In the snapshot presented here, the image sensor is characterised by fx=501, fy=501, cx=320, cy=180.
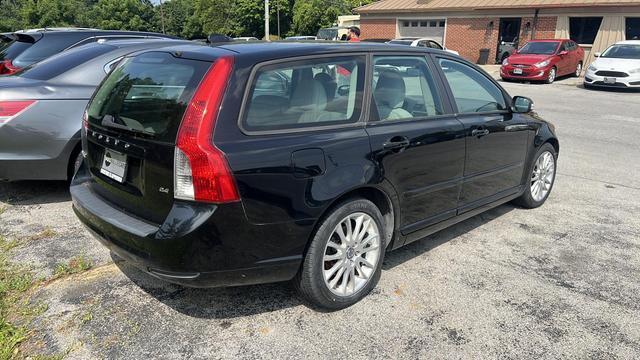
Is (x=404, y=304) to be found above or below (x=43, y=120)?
below

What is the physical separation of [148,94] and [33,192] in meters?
3.10

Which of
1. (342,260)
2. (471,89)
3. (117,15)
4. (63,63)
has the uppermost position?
(117,15)

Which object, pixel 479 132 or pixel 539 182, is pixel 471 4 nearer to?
pixel 539 182

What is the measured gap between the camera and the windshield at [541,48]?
18.8 meters

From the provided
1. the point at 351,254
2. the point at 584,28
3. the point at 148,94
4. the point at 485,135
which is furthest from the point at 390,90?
the point at 584,28

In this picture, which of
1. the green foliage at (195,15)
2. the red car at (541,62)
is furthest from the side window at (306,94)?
the green foliage at (195,15)

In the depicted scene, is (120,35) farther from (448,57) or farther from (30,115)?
(448,57)

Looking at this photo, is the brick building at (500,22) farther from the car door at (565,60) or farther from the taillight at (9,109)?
the taillight at (9,109)

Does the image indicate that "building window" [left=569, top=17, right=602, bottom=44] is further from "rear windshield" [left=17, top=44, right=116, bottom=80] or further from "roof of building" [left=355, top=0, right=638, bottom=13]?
"rear windshield" [left=17, top=44, right=116, bottom=80]

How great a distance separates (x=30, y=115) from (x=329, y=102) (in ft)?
9.79

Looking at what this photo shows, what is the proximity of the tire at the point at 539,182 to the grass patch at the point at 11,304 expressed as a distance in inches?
170

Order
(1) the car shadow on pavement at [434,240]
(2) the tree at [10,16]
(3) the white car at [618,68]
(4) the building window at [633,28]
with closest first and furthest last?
1. (1) the car shadow on pavement at [434,240]
2. (3) the white car at [618,68]
3. (4) the building window at [633,28]
4. (2) the tree at [10,16]

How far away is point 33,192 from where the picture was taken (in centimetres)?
526

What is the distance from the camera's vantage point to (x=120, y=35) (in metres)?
7.61
